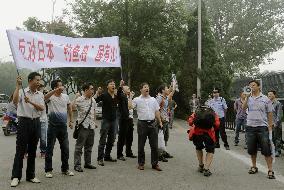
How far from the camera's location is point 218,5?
45656mm

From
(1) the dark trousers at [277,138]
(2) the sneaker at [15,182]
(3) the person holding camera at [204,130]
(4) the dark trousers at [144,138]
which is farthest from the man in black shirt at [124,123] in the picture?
(1) the dark trousers at [277,138]

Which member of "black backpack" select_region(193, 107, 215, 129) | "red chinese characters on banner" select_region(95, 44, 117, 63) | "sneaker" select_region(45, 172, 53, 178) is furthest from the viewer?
"red chinese characters on banner" select_region(95, 44, 117, 63)

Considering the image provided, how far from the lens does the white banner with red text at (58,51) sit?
844cm

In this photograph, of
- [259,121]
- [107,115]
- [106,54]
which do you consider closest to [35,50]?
[106,54]

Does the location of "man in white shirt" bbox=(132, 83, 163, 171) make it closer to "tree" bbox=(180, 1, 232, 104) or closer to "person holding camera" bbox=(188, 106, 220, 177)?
"person holding camera" bbox=(188, 106, 220, 177)

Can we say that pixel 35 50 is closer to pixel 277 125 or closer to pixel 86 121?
pixel 86 121

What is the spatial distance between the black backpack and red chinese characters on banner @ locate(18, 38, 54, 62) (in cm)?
307

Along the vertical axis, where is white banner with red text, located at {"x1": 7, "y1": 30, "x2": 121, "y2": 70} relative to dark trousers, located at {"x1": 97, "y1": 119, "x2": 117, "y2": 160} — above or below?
above

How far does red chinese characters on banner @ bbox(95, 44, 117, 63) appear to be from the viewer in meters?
10.6

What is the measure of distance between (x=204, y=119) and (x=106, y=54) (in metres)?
2.87

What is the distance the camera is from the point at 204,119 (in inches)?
363

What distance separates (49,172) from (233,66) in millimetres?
39882

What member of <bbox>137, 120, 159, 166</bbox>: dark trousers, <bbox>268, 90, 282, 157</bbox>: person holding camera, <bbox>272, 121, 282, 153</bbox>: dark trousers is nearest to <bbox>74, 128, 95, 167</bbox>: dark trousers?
<bbox>137, 120, 159, 166</bbox>: dark trousers

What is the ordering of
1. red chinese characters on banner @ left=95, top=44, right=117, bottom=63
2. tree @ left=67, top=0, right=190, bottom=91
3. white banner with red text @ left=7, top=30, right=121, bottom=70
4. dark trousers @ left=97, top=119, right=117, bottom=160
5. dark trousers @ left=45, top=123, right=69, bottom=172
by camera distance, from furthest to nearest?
tree @ left=67, top=0, right=190, bottom=91, red chinese characters on banner @ left=95, top=44, right=117, bottom=63, dark trousers @ left=97, top=119, right=117, bottom=160, dark trousers @ left=45, top=123, right=69, bottom=172, white banner with red text @ left=7, top=30, right=121, bottom=70
